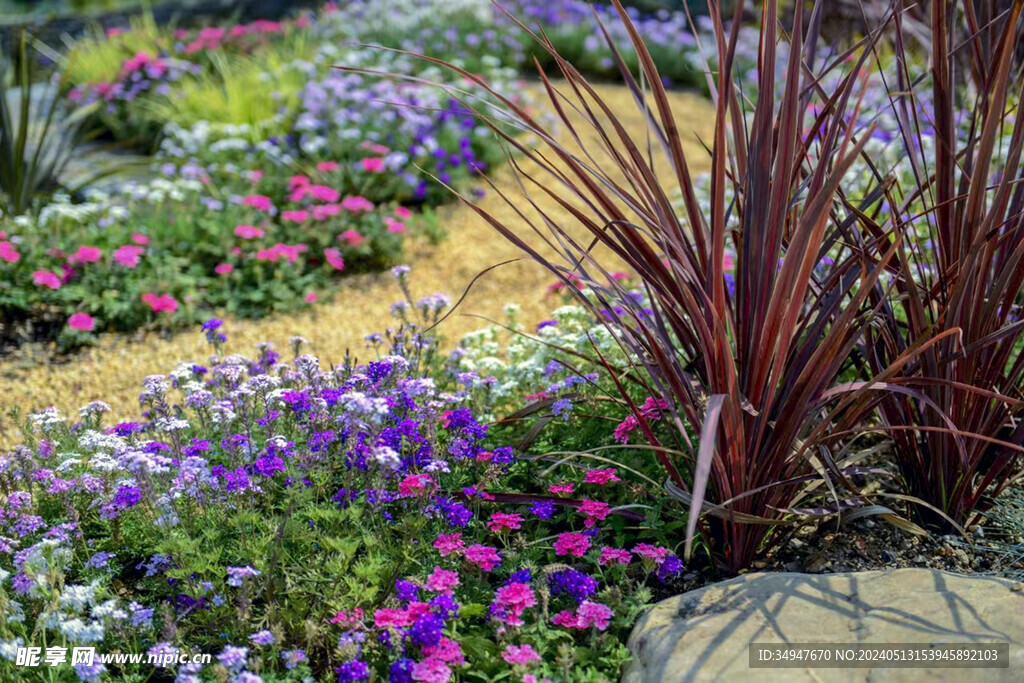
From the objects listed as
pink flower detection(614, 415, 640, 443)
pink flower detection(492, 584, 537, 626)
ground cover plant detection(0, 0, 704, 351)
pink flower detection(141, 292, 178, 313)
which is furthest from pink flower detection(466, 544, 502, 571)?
pink flower detection(141, 292, 178, 313)

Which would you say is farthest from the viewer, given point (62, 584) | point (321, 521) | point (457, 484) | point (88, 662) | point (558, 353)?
point (558, 353)

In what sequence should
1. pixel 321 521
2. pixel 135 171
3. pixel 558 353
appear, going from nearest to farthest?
pixel 321 521, pixel 558 353, pixel 135 171

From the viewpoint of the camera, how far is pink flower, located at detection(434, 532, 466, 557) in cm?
231

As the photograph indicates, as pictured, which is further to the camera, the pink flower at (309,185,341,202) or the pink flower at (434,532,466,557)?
the pink flower at (309,185,341,202)

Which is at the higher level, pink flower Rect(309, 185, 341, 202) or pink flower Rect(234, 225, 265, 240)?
pink flower Rect(309, 185, 341, 202)

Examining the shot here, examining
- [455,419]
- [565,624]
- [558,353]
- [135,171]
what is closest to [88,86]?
[135,171]

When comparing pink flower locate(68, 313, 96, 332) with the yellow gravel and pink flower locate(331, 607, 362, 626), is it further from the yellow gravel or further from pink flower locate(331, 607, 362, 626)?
pink flower locate(331, 607, 362, 626)

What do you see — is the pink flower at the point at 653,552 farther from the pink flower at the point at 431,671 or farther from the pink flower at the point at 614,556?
the pink flower at the point at 431,671

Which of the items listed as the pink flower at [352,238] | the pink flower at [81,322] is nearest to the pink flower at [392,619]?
the pink flower at [81,322]

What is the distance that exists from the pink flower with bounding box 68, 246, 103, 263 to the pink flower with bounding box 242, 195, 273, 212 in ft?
2.86

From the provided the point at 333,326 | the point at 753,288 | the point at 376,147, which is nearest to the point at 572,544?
the point at 753,288

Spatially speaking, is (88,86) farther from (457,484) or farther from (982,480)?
(982,480)

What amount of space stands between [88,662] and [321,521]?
63cm

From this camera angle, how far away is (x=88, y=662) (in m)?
2.07
